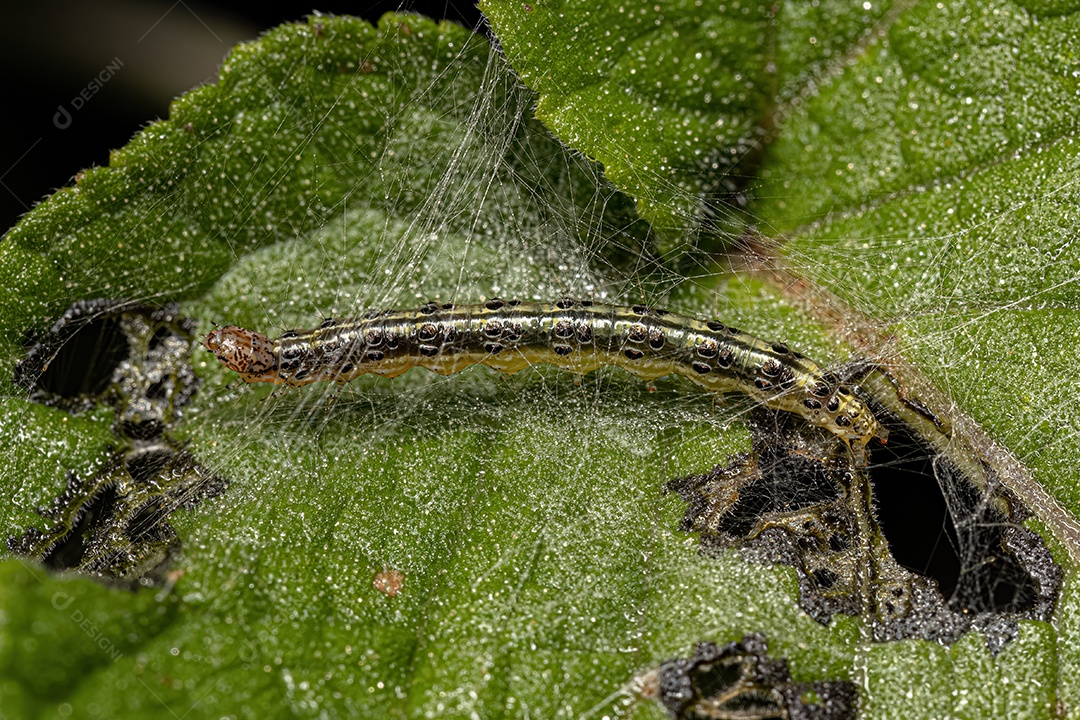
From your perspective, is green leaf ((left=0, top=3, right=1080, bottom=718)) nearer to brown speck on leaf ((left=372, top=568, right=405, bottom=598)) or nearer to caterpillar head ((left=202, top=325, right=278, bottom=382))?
brown speck on leaf ((left=372, top=568, right=405, bottom=598))

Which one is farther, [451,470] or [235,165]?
[235,165]

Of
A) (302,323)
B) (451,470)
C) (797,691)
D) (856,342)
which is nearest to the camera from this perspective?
(797,691)

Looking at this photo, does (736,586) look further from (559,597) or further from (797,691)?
(559,597)

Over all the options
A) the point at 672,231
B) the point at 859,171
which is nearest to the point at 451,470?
the point at 672,231

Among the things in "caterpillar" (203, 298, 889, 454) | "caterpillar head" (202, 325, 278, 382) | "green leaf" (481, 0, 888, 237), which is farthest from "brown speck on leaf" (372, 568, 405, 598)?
"green leaf" (481, 0, 888, 237)

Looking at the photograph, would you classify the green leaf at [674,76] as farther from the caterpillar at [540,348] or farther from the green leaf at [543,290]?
the caterpillar at [540,348]

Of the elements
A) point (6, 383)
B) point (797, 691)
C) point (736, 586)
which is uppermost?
point (6, 383)

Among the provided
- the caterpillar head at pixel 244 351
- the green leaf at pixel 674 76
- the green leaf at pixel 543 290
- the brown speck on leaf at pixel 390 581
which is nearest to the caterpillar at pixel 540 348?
the caterpillar head at pixel 244 351

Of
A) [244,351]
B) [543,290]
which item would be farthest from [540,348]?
[244,351]
